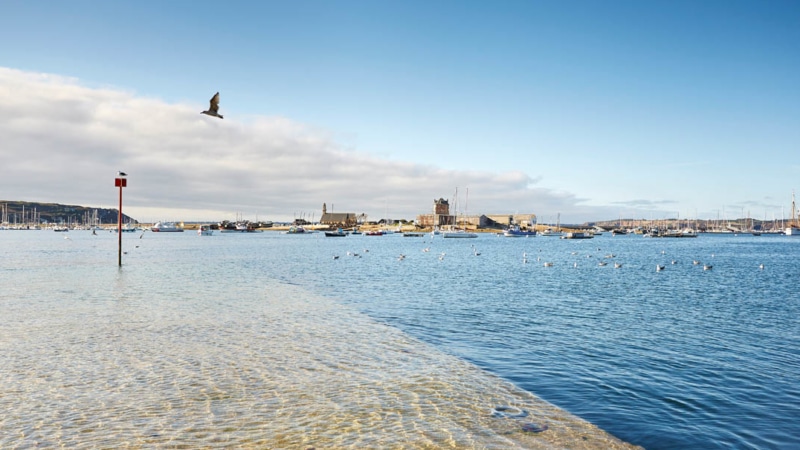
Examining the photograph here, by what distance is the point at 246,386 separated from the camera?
12.6 m

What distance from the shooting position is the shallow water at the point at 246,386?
9531 millimetres

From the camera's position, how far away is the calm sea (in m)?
9.88

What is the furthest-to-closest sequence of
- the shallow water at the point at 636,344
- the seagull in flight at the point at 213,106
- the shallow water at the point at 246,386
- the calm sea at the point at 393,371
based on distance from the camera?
the seagull in flight at the point at 213,106
the shallow water at the point at 636,344
the calm sea at the point at 393,371
the shallow water at the point at 246,386

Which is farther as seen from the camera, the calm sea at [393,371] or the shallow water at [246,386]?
the calm sea at [393,371]

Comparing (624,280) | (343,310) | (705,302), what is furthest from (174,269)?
(705,302)

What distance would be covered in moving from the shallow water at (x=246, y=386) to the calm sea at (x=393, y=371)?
6 centimetres

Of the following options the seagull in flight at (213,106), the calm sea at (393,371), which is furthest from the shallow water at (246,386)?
the seagull in flight at (213,106)

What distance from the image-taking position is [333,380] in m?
13.2

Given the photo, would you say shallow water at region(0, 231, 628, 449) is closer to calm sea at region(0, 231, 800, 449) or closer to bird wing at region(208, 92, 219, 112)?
calm sea at region(0, 231, 800, 449)

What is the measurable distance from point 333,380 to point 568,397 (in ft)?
19.1

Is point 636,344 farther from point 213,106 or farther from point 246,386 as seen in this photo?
point 213,106

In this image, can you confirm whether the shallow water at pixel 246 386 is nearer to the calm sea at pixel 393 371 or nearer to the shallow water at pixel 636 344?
the calm sea at pixel 393 371

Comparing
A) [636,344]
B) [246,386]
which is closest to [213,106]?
[246,386]

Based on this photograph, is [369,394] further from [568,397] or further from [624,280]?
[624,280]
